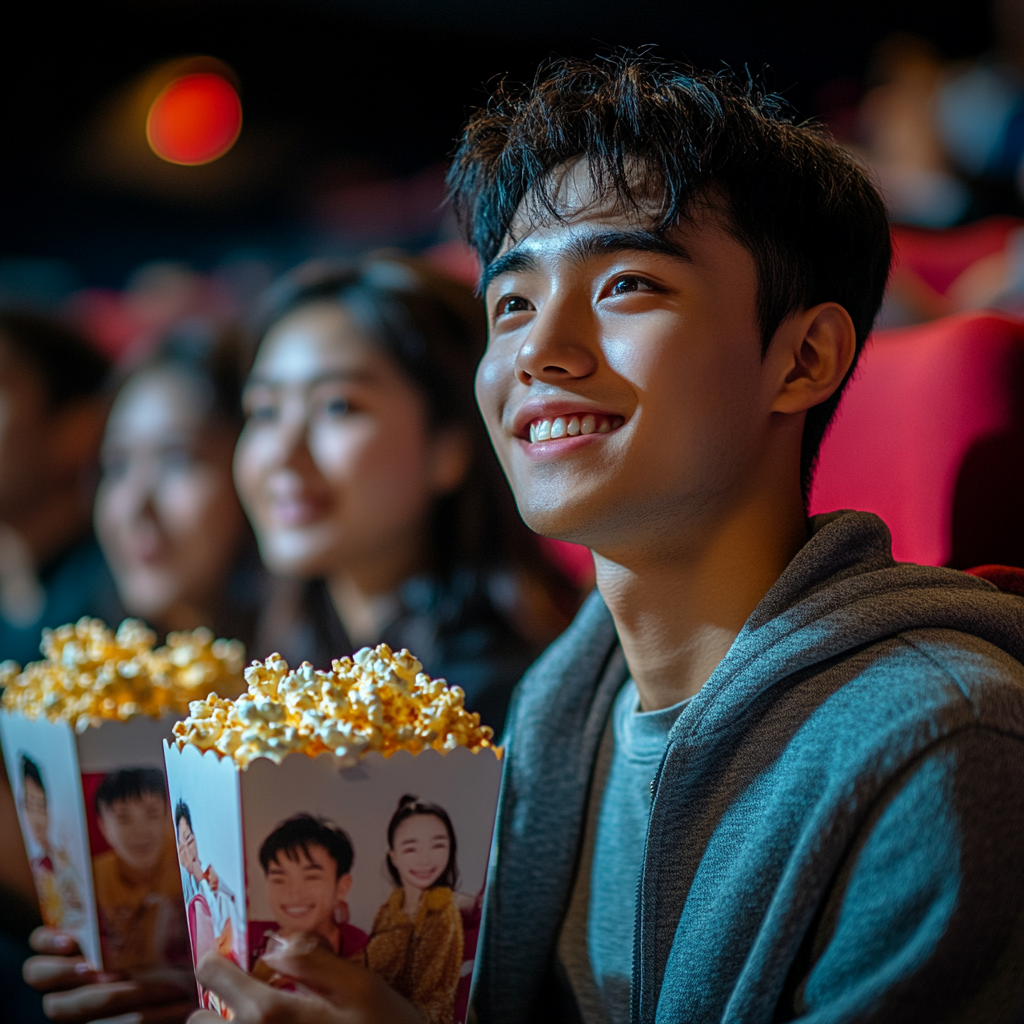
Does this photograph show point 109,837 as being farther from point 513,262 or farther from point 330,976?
point 513,262

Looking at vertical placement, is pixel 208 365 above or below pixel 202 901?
above

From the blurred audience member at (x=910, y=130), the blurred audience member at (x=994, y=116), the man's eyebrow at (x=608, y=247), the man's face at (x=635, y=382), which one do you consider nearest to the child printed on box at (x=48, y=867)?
the man's face at (x=635, y=382)

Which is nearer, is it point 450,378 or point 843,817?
point 843,817

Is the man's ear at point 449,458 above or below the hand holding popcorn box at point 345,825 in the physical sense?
above

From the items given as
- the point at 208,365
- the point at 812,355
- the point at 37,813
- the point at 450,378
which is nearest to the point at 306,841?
the point at 37,813

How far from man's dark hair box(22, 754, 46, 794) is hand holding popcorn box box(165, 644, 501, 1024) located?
288mm

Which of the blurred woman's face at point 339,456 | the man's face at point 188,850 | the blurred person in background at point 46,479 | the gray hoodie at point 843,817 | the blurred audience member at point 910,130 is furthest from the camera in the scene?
the blurred audience member at point 910,130

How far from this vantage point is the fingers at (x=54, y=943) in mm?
931

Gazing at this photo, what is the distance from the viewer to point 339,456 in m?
1.39

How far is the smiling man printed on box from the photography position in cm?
60

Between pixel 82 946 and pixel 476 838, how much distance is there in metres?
0.48

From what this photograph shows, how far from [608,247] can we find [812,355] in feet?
0.65

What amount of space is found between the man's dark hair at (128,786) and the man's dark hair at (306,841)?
31 cm

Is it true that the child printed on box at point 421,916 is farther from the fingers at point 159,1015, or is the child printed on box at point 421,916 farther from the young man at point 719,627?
the fingers at point 159,1015
